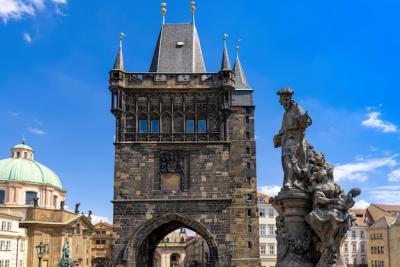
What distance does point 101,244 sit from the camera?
8200cm

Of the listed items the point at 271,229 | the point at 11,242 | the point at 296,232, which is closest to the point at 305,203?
the point at 296,232

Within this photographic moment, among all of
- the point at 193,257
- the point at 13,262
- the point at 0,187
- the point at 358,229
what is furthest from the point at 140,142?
the point at 193,257

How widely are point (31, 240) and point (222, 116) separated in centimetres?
2608

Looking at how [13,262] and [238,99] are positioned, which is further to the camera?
[13,262]

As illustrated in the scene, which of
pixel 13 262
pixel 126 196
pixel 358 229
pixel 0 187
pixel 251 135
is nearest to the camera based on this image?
pixel 126 196

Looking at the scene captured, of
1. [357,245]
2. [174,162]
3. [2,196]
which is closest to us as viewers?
[174,162]

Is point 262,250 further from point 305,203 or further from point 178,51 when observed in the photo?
point 305,203

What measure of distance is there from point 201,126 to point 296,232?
26143 millimetres

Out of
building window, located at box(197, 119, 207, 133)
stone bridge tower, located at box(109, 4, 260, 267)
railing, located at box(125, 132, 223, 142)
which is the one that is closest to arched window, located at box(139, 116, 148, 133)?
stone bridge tower, located at box(109, 4, 260, 267)

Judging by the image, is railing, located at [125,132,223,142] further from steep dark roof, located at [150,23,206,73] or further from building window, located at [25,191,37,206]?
building window, located at [25,191,37,206]

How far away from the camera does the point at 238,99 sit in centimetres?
4206

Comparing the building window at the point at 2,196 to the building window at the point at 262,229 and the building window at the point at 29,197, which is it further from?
the building window at the point at 262,229

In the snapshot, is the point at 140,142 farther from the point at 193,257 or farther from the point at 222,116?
the point at 193,257

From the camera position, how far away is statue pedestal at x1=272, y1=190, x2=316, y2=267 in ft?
31.3
